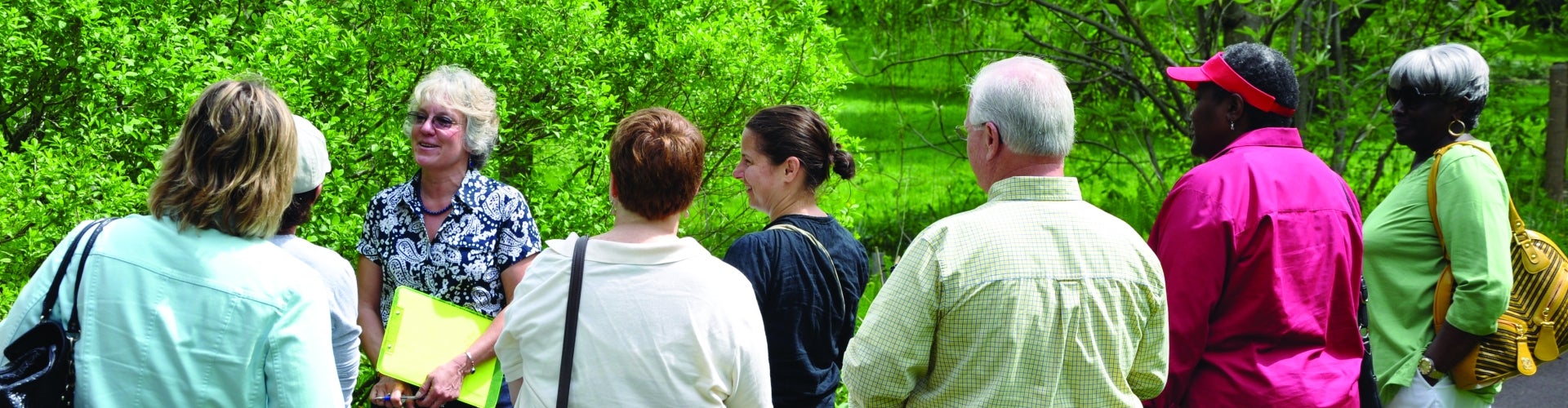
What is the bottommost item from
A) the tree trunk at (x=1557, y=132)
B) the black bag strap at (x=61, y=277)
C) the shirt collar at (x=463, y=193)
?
the tree trunk at (x=1557, y=132)

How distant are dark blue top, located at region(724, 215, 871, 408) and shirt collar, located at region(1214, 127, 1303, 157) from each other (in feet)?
3.13

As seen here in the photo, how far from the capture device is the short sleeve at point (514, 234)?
11.1 ft

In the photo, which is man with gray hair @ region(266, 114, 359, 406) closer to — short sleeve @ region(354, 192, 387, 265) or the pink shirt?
short sleeve @ region(354, 192, 387, 265)

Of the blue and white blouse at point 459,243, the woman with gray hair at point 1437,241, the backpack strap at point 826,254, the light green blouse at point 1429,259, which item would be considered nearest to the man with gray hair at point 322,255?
the blue and white blouse at point 459,243

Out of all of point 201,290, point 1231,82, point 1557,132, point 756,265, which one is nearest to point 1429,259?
point 1231,82

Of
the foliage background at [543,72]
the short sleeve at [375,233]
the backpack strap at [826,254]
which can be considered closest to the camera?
the backpack strap at [826,254]

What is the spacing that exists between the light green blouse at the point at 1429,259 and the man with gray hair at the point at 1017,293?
1.29 metres

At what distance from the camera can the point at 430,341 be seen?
10.6 feet

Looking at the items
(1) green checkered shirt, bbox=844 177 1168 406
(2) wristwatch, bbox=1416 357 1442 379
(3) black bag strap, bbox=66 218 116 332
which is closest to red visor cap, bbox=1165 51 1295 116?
(1) green checkered shirt, bbox=844 177 1168 406

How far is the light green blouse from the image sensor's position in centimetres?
321

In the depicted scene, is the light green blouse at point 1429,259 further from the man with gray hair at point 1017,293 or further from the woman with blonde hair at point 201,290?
the woman with blonde hair at point 201,290

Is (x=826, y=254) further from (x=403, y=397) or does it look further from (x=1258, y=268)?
(x=403, y=397)

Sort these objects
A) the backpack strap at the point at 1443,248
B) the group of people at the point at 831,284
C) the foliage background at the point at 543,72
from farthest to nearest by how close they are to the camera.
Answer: the foliage background at the point at 543,72 < the backpack strap at the point at 1443,248 < the group of people at the point at 831,284

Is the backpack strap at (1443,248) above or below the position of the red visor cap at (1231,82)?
below
